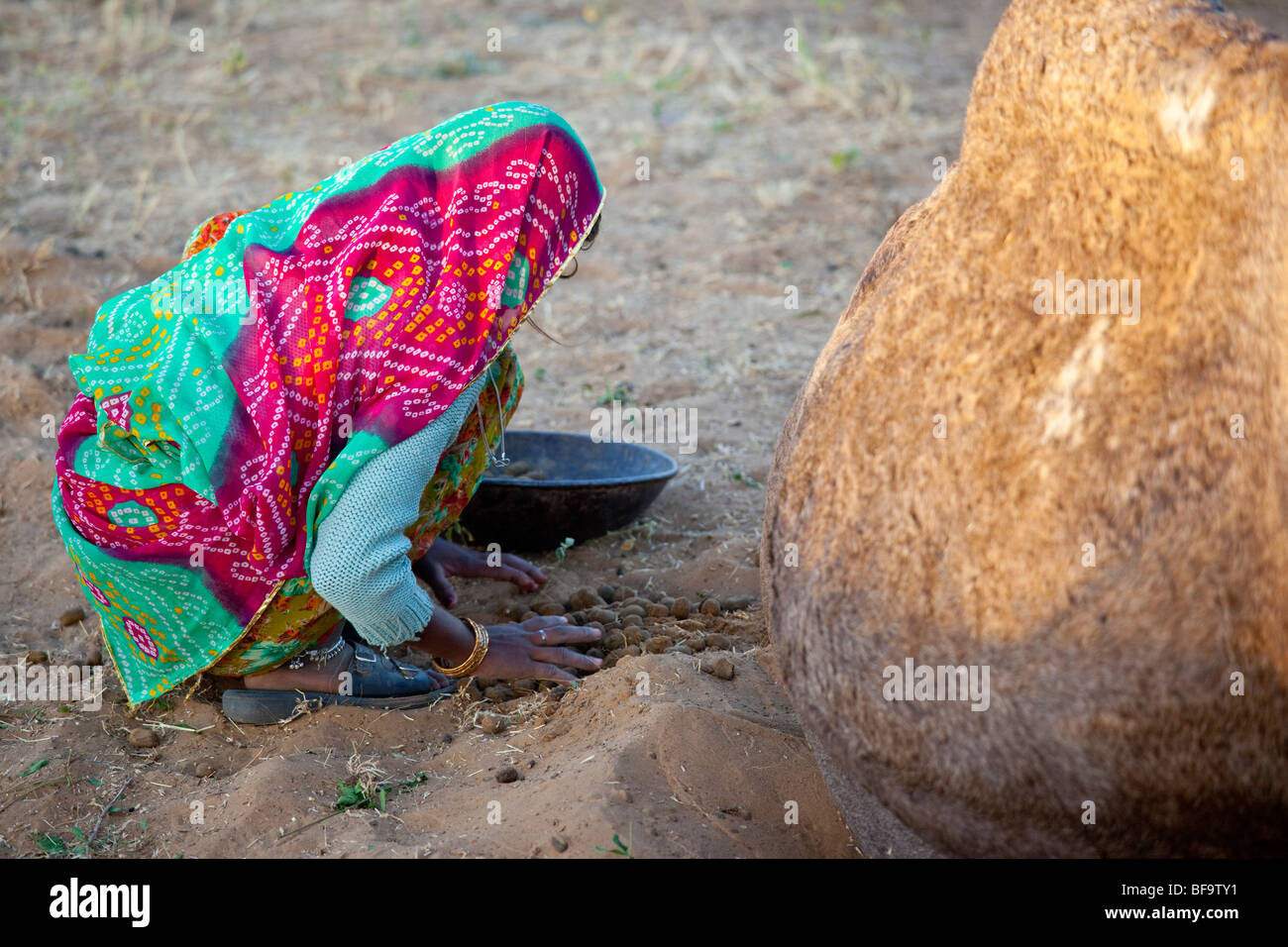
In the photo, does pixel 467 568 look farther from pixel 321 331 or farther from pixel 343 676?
pixel 321 331

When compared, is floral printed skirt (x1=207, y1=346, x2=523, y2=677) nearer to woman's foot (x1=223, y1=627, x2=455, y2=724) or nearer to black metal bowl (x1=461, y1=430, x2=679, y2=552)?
woman's foot (x1=223, y1=627, x2=455, y2=724)

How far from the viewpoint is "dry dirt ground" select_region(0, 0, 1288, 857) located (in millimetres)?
2328

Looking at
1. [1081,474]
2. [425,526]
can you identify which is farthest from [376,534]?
[1081,474]

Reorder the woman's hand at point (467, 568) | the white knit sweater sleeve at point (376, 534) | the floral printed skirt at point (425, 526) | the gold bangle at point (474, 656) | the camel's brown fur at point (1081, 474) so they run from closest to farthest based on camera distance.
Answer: the camel's brown fur at point (1081, 474), the white knit sweater sleeve at point (376, 534), the floral printed skirt at point (425, 526), the gold bangle at point (474, 656), the woman's hand at point (467, 568)

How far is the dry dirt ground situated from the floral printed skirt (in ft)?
0.61

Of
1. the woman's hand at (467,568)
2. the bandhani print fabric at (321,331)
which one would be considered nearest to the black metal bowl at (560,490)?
the woman's hand at (467,568)

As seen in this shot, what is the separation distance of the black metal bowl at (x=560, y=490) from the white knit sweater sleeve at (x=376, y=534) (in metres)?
0.95

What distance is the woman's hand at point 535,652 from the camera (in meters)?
2.81

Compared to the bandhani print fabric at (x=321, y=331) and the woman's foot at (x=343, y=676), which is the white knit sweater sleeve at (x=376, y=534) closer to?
the bandhani print fabric at (x=321, y=331)

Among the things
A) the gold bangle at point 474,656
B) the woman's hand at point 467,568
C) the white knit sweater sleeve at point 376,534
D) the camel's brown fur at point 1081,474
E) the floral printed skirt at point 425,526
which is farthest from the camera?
the woman's hand at point 467,568

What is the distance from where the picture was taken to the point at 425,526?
9.30 feet
